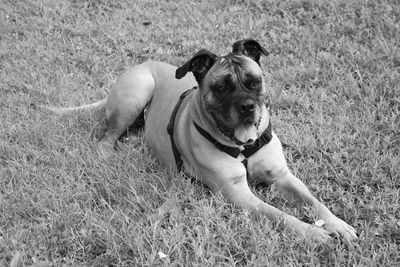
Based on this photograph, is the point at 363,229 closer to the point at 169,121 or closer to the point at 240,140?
the point at 240,140

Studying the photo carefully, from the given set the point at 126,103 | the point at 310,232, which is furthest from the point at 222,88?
the point at 126,103

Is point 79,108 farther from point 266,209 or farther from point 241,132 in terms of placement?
point 266,209

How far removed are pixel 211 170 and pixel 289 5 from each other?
3.93 meters

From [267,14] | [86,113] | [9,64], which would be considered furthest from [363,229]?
[9,64]

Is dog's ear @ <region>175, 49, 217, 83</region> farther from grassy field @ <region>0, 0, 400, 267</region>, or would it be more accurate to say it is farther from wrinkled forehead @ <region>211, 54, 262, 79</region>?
grassy field @ <region>0, 0, 400, 267</region>

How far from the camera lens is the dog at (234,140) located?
10.1 feet

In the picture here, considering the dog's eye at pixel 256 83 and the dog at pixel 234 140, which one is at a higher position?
the dog's eye at pixel 256 83

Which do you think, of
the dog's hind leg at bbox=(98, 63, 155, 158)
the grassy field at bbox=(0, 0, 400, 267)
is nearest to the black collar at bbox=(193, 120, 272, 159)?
the grassy field at bbox=(0, 0, 400, 267)

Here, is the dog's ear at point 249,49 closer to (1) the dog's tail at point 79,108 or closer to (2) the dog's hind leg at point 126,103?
(2) the dog's hind leg at point 126,103

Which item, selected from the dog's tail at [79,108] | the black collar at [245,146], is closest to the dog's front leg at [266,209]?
the black collar at [245,146]

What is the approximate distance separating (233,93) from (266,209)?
0.85 meters

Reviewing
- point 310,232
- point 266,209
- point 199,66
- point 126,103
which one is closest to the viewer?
point 310,232

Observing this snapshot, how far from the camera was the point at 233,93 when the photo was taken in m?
3.26

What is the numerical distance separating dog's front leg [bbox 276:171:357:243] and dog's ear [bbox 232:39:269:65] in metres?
0.97
